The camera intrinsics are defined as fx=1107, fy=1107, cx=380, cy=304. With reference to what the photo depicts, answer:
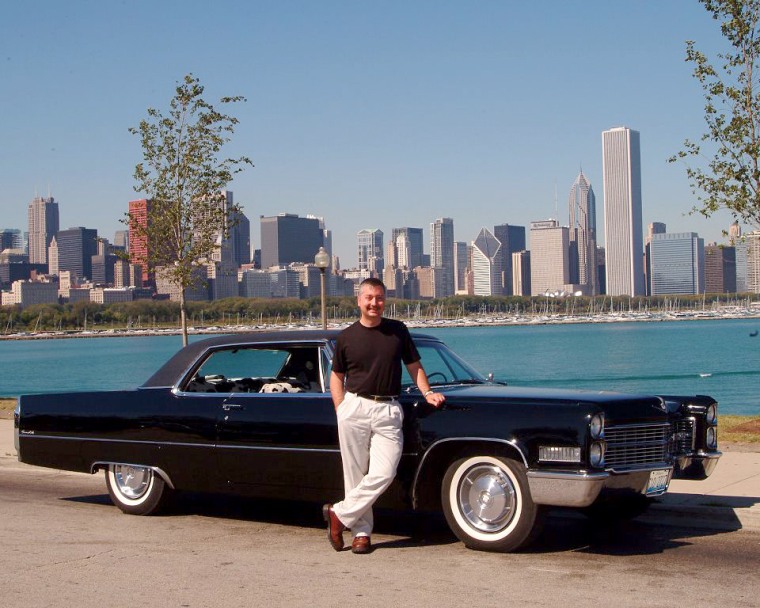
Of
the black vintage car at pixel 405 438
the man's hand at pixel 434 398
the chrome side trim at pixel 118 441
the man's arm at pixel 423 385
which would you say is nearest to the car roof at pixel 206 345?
the black vintage car at pixel 405 438

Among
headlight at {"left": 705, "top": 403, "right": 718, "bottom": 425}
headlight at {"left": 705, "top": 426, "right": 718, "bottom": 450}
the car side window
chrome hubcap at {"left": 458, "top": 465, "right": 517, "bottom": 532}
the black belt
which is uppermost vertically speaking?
the car side window

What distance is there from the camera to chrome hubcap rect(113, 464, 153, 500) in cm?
966

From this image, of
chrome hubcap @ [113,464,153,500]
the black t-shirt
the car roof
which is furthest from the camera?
chrome hubcap @ [113,464,153,500]

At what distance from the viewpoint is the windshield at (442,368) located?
8.76 meters

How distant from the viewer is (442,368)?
8.88 metres

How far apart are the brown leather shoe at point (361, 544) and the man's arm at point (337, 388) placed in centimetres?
94

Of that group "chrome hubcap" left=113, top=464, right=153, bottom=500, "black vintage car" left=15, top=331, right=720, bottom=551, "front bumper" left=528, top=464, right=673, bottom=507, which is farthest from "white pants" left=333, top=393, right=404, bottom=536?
"chrome hubcap" left=113, top=464, right=153, bottom=500

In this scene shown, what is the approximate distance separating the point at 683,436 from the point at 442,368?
1947 mm

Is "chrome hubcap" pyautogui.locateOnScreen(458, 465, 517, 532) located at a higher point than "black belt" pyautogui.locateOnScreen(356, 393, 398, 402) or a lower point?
lower

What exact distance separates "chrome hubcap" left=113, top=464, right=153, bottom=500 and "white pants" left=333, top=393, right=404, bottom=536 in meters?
2.62

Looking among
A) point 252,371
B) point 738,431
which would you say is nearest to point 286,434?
point 252,371

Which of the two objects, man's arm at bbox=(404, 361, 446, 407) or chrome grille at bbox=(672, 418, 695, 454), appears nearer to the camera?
man's arm at bbox=(404, 361, 446, 407)

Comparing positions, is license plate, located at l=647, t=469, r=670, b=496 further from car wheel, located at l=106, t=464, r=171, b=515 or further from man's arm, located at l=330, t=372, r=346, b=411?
car wheel, located at l=106, t=464, r=171, b=515

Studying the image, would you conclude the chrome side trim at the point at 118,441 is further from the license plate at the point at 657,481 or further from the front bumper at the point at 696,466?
the front bumper at the point at 696,466
